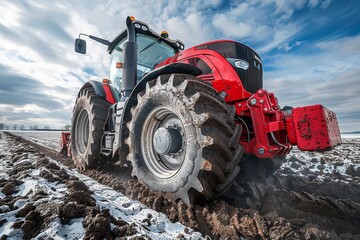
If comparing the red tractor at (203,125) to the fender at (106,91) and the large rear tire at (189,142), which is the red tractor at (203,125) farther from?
the fender at (106,91)

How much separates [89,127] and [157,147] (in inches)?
94.4

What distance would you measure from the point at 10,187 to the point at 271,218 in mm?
2584

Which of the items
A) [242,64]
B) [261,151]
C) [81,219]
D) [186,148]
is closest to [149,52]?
[242,64]

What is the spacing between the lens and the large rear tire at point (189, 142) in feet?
6.01

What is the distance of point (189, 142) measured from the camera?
1.93m

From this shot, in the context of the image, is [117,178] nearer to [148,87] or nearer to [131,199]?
[131,199]

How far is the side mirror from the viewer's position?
3.97 metres

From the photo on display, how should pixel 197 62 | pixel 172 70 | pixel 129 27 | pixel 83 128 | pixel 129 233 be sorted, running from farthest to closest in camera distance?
pixel 83 128, pixel 129 27, pixel 197 62, pixel 172 70, pixel 129 233

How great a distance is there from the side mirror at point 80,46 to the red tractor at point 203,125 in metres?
1.11

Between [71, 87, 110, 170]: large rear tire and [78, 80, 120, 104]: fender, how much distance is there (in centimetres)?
9

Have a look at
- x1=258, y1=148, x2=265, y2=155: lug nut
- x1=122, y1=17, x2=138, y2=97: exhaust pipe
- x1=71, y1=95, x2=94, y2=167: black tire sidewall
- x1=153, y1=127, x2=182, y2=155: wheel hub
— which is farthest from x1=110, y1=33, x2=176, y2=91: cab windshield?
x1=258, y1=148, x2=265, y2=155: lug nut

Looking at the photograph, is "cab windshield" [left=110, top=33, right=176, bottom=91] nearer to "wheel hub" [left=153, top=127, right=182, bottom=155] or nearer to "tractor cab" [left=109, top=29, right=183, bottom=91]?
"tractor cab" [left=109, top=29, right=183, bottom=91]

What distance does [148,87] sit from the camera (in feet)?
8.30

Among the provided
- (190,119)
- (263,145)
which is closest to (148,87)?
(190,119)
